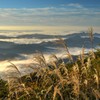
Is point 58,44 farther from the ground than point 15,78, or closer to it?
farther from the ground

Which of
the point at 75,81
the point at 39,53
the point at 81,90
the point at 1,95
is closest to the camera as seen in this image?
the point at 75,81

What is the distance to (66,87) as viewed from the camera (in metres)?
11.2

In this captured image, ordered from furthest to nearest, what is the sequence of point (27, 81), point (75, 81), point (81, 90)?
point (27, 81) < point (81, 90) < point (75, 81)

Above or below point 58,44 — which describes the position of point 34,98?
below

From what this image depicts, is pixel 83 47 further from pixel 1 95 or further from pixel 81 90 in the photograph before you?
pixel 1 95

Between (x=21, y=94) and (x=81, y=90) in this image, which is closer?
(x=81, y=90)

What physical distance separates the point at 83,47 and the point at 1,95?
3.04 meters

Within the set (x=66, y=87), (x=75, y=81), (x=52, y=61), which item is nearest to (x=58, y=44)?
(x=52, y=61)

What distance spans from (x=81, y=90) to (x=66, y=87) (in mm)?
609

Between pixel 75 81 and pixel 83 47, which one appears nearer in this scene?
pixel 75 81

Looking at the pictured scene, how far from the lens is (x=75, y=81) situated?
9867 mm

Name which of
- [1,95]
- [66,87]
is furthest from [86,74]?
[1,95]

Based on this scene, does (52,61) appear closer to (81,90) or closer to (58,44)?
(58,44)

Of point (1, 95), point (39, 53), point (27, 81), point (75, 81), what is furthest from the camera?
point (27, 81)
